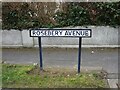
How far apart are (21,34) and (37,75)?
331cm

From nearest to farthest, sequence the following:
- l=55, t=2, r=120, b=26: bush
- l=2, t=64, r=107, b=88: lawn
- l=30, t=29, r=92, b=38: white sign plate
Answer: l=2, t=64, r=107, b=88: lawn, l=30, t=29, r=92, b=38: white sign plate, l=55, t=2, r=120, b=26: bush

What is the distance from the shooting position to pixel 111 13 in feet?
31.2

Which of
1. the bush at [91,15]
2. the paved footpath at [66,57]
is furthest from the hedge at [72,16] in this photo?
the paved footpath at [66,57]

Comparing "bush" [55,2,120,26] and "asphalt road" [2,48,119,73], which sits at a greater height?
"bush" [55,2,120,26]

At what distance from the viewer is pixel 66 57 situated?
851 cm

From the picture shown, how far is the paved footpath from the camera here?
7.71 meters

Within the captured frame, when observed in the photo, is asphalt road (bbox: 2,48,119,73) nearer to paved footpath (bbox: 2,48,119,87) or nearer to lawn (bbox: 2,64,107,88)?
paved footpath (bbox: 2,48,119,87)

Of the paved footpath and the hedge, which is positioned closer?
the paved footpath

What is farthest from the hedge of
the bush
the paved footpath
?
the paved footpath

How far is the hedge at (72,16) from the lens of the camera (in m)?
9.52

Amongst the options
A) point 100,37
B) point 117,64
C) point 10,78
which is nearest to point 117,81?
point 117,64

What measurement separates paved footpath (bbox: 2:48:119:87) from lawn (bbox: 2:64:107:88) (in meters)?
0.89

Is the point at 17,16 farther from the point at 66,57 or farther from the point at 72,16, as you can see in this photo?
the point at 66,57

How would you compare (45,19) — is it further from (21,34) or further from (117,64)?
Answer: (117,64)
